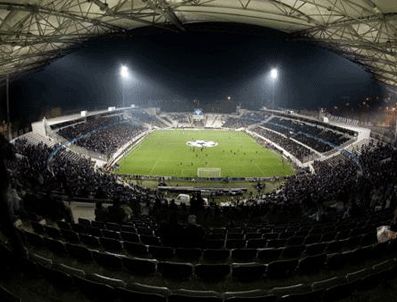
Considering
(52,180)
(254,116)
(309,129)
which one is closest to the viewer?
(52,180)

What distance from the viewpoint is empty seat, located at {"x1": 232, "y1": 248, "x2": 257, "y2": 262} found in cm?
700

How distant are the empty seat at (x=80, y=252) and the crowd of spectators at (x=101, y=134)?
116 feet

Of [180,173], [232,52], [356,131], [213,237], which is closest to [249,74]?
[232,52]

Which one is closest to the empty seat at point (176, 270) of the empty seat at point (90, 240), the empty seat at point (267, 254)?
the empty seat at point (267, 254)

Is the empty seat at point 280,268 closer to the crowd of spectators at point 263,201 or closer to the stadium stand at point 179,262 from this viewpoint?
the stadium stand at point 179,262

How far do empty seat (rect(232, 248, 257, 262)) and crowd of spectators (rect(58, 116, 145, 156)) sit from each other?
35830 mm

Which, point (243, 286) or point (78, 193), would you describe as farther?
point (78, 193)

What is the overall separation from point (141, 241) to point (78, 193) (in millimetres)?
10266

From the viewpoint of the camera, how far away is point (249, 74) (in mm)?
104500

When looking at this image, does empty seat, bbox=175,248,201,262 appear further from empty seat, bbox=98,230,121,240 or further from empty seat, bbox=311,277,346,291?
empty seat, bbox=311,277,346,291

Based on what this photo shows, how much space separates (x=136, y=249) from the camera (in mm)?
7059

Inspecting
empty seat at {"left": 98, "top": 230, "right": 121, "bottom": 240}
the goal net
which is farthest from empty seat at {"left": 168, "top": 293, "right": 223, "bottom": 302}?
the goal net

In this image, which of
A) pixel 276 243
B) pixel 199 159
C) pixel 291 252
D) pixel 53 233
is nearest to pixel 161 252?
pixel 53 233

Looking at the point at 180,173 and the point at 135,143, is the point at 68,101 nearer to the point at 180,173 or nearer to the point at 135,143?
the point at 135,143
